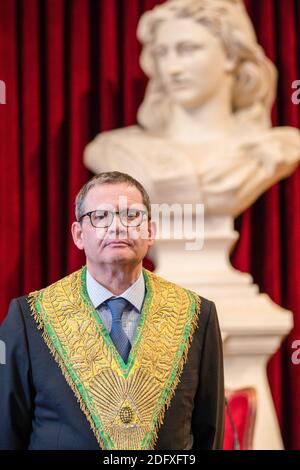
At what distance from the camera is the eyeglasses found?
5.60ft

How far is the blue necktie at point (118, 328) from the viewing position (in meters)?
1.75

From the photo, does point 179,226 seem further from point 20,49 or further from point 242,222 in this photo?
point 20,49

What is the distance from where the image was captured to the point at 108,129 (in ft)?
11.4

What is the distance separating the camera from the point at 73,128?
3436 mm

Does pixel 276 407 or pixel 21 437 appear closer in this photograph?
pixel 21 437

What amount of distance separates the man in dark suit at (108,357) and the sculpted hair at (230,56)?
144 centimetres

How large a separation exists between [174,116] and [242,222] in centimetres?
62

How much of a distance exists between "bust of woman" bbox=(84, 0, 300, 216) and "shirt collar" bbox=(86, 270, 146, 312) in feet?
3.76

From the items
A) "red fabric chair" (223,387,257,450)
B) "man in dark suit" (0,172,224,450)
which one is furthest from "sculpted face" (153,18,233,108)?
"man in dark suit" (0,172,224,450)

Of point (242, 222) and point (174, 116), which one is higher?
point (174, 116)

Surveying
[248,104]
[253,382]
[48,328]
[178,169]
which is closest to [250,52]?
[248,104]

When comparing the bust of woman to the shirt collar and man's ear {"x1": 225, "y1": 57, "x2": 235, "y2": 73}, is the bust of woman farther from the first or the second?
the shirt collar

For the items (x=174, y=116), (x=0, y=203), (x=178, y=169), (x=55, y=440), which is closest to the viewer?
(x=55, y=440)

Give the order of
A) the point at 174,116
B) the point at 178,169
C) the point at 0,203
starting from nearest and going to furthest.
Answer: the point at 178,169
the point at 174,116
the point at 0,203
